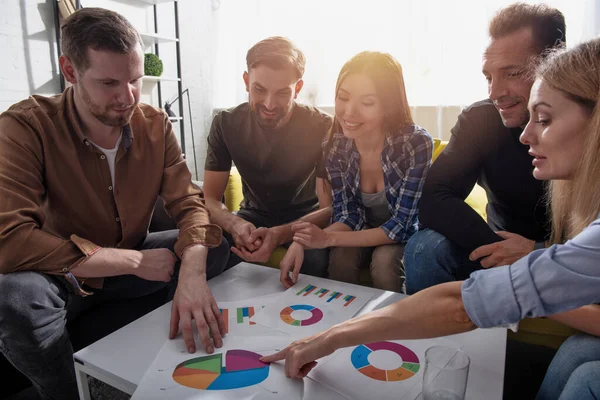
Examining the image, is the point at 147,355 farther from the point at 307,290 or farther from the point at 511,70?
the point at 511,70

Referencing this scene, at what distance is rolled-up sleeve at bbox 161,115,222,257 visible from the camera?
1221mm

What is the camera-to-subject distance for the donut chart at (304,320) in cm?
95

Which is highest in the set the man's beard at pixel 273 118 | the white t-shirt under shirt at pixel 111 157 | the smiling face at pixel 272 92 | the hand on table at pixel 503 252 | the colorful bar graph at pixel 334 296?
the smiling face at pixel 272 92

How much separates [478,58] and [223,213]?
74.5 inches

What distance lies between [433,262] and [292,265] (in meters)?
0.42

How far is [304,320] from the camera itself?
0.96m

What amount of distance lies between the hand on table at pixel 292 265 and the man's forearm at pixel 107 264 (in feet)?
1.28

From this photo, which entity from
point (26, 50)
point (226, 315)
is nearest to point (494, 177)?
point (226, 315)

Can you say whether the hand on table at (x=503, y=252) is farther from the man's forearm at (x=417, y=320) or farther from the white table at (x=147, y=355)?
the man's forearm at (x=417, y=320)

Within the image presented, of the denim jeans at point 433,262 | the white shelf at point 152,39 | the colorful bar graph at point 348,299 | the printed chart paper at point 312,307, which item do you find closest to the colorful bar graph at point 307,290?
the printed chart paper at point 312,307

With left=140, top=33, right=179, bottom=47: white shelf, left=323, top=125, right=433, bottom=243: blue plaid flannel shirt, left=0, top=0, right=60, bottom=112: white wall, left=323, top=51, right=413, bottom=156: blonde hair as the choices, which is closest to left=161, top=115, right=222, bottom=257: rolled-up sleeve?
left=323, top=125, right=433, bottom=243: blue plaid flannel shirt

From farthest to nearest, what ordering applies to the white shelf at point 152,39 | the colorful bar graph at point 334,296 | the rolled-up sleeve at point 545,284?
1. the white shelf at point 152,39
2. the colorful bar graph at point 334,296
3. the rolled-up sleeve at point 545,284

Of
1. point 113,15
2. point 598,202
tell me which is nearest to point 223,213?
point 113,15

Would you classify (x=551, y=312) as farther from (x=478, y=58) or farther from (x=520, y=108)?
(x=478, y=58)
